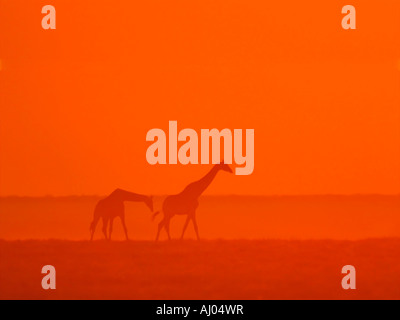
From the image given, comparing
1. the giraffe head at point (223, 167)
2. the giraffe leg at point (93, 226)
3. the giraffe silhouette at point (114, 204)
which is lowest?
the giraffe leg at point (93, 226)

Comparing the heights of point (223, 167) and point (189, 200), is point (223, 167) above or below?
above

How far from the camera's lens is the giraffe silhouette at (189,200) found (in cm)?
384

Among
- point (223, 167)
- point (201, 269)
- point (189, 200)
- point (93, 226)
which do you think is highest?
point (223, 167)

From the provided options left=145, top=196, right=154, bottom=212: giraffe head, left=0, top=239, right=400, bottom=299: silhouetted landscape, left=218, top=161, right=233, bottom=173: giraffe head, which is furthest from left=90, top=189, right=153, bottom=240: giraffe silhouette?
left=218, top=161, right=233, bottom=173: giraffe head

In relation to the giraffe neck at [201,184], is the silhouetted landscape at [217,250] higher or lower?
lower

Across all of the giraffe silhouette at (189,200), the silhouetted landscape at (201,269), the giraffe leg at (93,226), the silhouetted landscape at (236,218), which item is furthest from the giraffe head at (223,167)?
the giraffe leg at (93,226)

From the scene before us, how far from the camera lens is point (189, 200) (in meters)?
3.86

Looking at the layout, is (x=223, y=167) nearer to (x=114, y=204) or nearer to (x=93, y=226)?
(x=114, y=204)

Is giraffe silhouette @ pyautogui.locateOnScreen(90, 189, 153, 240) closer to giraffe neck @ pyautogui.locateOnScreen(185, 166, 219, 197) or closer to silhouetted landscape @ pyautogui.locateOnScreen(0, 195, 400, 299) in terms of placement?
silhouetted landscape @ pyautogui.locateOnScreen(0, 195, 400, 299)

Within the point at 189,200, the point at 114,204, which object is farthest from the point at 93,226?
the point at 189,200

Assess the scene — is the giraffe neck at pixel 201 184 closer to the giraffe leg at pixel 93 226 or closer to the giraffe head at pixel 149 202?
the giraffe head at pixel 149 202

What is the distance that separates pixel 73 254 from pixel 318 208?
1089 millimetres
